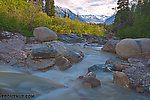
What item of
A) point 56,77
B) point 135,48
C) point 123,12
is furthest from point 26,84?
point 123,12

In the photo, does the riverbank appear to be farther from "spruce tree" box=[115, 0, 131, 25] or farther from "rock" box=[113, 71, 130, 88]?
"spruce tree" box=[115, 0, 131, 25]

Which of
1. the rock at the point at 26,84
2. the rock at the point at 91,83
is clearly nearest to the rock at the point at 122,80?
the rock at the point at 91,83

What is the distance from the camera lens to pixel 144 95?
2.10 metres

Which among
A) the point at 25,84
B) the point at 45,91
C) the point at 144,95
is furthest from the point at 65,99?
the point at 144,95

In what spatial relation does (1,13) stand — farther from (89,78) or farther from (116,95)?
(116,95)

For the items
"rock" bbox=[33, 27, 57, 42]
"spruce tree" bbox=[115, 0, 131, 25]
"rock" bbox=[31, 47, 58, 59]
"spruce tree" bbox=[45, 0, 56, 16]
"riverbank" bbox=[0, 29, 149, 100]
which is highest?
"spruce tree" bbox=[45, 0, 56, 16]

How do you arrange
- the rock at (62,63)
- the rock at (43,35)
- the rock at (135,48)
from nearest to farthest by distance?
1. the rock at (62,63)
2. the rock at (135,48)
3. the rock at (43,35)

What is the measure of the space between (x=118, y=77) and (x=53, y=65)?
2.17m

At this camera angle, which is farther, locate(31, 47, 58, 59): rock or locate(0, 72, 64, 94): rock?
locate(31, 47, 58, 59): rock

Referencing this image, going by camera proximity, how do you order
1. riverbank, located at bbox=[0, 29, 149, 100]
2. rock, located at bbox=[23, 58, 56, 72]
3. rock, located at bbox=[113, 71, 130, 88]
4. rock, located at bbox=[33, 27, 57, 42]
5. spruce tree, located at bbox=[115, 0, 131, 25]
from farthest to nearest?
spruce tree, located at bbox=[115, 0, 131, 25]
rock, located at bbox=[33, 27, 57, 42]
rock, located at bbox=[23, 58, 56, 72]
rock, located at bbox=[113, 71, 130, 88]
riverbank, located at bbox=[0, 29, 149, 100]

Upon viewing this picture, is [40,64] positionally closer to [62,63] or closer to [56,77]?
[62,63]

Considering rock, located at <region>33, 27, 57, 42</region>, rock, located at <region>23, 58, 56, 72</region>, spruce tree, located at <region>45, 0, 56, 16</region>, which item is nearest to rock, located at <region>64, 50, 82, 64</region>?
rock, located at <region>23, 58, 56, 72</region>

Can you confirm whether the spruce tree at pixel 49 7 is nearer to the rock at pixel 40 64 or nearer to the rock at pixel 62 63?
the rock at pixel 40 64

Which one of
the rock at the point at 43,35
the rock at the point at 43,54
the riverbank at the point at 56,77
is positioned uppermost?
the rock at the point at 43,35
